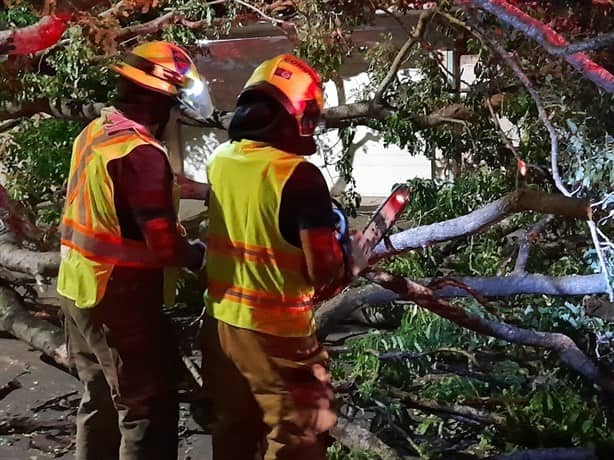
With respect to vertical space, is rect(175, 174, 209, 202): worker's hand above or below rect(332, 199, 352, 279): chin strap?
below

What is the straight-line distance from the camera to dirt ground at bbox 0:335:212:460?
12.1 feet

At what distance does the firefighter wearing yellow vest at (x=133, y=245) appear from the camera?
2492 millimetres

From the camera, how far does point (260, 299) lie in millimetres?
2314

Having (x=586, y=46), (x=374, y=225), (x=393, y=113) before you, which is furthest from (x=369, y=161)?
(x=374, y=225)

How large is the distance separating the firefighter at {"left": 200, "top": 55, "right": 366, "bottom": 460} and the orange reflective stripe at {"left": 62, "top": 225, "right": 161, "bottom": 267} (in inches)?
10.3

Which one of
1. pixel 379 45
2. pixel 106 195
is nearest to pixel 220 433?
pixel 106 195

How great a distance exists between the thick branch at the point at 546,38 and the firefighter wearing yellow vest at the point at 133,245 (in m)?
1.63

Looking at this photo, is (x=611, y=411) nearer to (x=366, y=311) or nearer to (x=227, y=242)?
(x=366, y=311)

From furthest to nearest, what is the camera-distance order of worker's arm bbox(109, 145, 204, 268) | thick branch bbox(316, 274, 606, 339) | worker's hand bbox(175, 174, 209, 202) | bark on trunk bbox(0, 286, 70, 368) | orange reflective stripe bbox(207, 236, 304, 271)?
1. bark on trunk bbox(0, 286, 70, 368)
2. thick branch bbox(316, 274, 606, 339)
3. worker's hand bbox(175, 174, 209, 202)
4. worker's arm bbox(109, 145, 204, 268)
5. orange reflective stripe bbox(207, 236, 304, 271)

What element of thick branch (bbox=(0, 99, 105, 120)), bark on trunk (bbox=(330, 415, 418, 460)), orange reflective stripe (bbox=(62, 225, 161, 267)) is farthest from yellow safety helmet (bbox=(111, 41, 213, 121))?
thick branch (bbox=(0, 99, 105, 120))

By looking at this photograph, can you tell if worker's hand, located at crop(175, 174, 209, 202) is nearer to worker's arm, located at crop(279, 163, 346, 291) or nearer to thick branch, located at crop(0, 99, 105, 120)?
worker's arm, located at crop(279, 163, 346, 291)

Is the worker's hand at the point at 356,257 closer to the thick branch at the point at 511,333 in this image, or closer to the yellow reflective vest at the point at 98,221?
the yellow reflective vest at the point at 98,221

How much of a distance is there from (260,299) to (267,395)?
311 mm

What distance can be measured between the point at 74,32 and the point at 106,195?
3590mm
